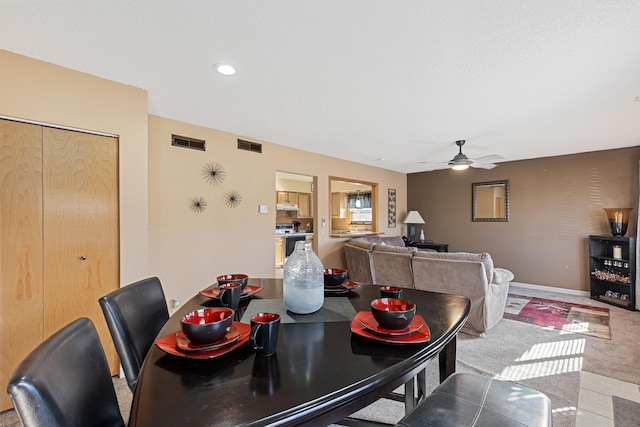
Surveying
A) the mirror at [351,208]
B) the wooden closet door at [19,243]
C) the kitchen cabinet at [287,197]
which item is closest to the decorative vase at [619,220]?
the mirror at [351,208]

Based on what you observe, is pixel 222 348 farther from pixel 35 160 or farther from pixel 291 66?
pixel 35 160

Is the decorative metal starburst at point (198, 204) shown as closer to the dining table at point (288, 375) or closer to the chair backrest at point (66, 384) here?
the dining table at point (288, 375)

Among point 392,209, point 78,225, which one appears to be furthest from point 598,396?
point 392,209

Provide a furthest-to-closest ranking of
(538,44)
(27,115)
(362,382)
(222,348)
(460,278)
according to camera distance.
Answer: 1. (460,278)
2. (27,115)
3. (538,44)
4. (222,348)
5. (362,382)

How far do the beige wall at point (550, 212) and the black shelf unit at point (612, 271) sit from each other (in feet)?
0.56

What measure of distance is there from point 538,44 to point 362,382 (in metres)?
2.24

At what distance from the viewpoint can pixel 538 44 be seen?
1.84 m

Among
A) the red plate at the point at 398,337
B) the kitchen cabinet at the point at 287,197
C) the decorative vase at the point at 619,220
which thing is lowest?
the red plate at the point at 398,337

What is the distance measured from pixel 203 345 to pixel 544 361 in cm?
305

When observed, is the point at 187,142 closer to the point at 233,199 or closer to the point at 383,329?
the point at 233,199

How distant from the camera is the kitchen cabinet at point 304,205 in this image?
832 cm

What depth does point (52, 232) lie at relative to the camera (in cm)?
211

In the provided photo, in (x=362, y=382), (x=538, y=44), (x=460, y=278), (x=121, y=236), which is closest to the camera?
(x=362, y=382)

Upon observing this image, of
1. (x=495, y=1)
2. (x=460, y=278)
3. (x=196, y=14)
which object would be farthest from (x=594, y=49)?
(x=196, y=14)
